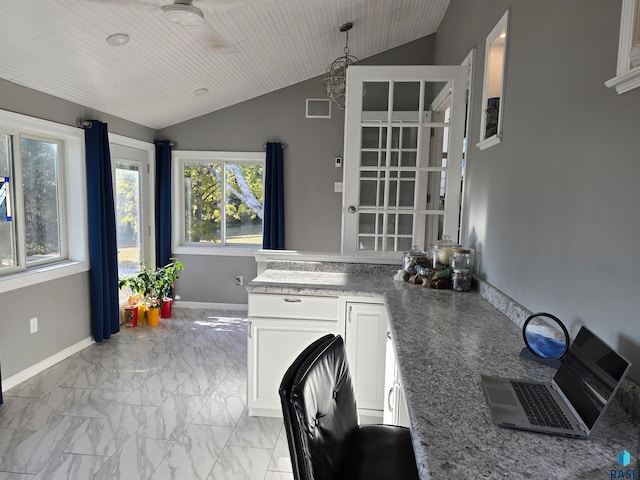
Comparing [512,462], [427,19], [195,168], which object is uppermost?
[427,19]

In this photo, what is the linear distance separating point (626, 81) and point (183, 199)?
5.06 metres

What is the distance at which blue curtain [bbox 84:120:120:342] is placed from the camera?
3891 millimetres

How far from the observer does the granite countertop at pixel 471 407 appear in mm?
833

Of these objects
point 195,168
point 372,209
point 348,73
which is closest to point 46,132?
point 195,168

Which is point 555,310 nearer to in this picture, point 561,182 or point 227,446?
point 561,182

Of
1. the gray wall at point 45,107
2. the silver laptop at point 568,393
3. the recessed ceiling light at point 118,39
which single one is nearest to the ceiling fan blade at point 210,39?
the recessed ceiling light at point 118,39

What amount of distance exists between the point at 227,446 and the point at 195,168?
3.78 m

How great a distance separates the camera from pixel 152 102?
426cm

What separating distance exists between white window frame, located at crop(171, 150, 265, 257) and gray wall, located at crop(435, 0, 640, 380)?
3.45 metres

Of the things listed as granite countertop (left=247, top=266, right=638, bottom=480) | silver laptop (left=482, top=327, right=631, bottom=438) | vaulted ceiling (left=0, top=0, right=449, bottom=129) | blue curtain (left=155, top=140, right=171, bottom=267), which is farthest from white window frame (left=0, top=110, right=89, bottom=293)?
silver laptop (left=482, top=327, right=631, bottom=438)

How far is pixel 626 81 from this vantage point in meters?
1.07

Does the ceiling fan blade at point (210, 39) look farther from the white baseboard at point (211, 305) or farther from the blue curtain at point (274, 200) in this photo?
the white baseboard at point (211, 305)

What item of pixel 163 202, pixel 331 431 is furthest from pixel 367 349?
pixel 163 202

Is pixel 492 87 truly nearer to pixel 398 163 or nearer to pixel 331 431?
pixel 398 163
